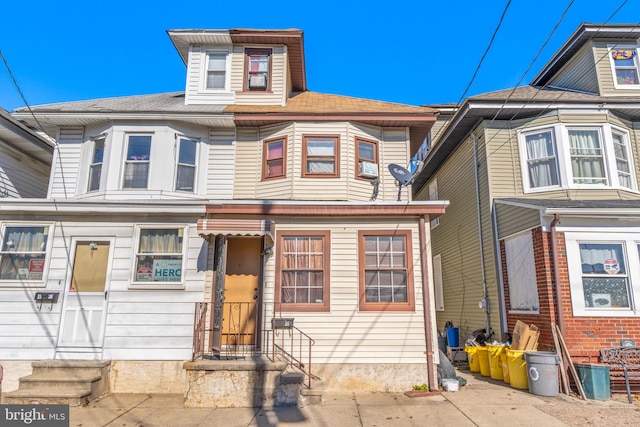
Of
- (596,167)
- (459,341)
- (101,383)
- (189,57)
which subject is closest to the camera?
(101,383)

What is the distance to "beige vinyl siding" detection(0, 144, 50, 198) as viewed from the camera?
1056 centimetres

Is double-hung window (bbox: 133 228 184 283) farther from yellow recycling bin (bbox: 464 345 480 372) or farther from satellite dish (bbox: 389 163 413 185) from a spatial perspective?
yellow recycling bin (bbox: 464 345 480 372)

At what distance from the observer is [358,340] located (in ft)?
24.7

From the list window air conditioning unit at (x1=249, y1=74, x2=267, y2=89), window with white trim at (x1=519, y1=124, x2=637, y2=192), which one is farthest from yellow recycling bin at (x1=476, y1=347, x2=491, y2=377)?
window air conditioning unit at (x1=249, y1=74, x2=267, y2=89)

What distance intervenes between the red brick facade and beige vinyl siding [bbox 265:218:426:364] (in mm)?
2482

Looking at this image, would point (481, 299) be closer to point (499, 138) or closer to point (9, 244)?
point (499, 138)

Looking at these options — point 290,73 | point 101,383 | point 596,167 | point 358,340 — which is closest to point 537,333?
point 358,340

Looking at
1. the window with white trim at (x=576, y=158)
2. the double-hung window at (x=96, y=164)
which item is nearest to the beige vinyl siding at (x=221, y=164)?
the double-hung window at (x=96, y=164)

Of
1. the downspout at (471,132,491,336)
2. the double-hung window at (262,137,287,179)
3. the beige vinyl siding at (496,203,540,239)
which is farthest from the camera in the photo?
the downspout at (471,132,491,336)

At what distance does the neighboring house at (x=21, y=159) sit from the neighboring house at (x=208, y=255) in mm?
1073

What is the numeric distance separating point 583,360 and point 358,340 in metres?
4.27

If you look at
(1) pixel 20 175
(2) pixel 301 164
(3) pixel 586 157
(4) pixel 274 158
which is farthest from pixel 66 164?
(3) pixel 586 157

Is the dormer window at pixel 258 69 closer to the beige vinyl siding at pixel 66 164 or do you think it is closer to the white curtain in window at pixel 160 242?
the beige vinyl siding at pixel 66 164

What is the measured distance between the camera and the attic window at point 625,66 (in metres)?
10.9
